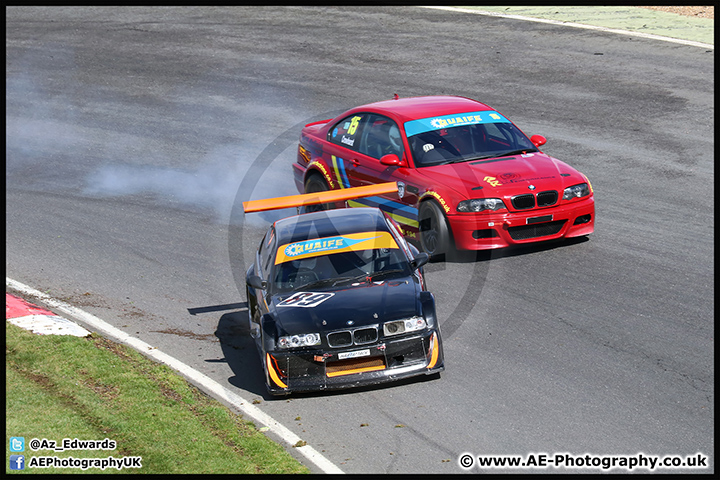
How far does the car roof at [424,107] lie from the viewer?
1179 cm

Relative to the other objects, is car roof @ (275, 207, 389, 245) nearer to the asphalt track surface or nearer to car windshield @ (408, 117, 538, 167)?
the asphalt track surface

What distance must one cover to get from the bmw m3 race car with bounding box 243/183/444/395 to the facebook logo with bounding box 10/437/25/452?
206cm

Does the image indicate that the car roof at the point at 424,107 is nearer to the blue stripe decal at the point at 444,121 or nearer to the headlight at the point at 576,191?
the blue stripe decal at the point at 444,121

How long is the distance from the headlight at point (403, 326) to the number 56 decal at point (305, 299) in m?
0.73

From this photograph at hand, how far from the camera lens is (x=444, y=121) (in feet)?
38.2

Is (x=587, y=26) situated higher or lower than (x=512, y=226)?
higher

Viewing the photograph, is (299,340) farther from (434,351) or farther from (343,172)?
(343,172)

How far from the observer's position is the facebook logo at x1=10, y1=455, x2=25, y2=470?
6316 millimetres

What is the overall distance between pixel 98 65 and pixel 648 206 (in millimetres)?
15898

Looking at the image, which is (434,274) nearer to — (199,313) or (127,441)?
(199,313)

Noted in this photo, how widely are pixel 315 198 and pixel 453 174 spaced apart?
1976 millimetres

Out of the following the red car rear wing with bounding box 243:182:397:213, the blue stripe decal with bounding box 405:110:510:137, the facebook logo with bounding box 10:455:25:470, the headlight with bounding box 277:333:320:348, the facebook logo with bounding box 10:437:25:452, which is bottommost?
the facebook logo with bounding box 10:437:25:452
